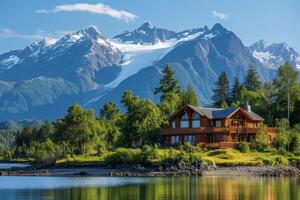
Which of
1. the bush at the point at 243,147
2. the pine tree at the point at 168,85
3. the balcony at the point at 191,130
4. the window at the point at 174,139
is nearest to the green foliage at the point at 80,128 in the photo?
the balcony at the point at 191,130

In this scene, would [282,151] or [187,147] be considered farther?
[187,147]

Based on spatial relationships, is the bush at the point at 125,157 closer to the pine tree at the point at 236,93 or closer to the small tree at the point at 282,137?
the small tree at the point at 282,137

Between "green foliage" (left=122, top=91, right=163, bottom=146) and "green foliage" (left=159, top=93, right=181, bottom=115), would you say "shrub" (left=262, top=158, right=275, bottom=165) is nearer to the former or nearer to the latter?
"green foliage" (left=122, top=91, right=163, bottom=146)

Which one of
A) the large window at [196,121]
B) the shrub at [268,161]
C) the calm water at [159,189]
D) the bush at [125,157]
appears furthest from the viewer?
the large window at [196,121]

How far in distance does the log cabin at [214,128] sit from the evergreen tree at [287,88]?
41.2 ft

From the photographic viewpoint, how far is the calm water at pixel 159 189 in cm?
5822

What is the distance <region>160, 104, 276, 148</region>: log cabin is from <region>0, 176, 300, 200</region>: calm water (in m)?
25.5

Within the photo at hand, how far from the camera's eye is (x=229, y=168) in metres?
87.5

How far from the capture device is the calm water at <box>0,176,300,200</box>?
58.2 meters

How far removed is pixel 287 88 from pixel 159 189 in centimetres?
6338

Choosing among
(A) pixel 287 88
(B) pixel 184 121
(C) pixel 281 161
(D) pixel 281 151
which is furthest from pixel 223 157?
(A) pixel 287 88

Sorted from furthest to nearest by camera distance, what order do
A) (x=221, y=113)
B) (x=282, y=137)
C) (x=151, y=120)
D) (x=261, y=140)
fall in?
(x=151, y=120) < (x=221, y=113) < (x=261, y=140) < (x=282, y=137)

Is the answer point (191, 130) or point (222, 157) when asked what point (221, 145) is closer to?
point (191, 130)

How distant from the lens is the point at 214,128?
106m
